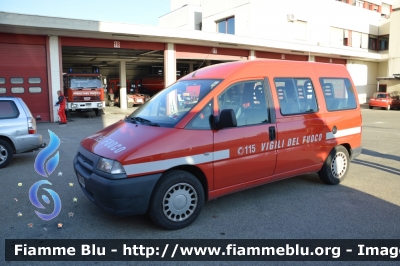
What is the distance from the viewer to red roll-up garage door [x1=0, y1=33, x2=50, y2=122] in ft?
51.9

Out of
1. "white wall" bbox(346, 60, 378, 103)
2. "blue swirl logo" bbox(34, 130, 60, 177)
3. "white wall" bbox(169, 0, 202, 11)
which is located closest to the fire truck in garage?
"blue swirl logo" bbox(34, 130, 60, 177)

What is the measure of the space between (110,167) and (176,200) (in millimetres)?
905

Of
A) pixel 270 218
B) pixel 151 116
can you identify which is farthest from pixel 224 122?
pixel 270 218

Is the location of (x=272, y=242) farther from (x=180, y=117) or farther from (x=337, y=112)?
(x=337, y=112)

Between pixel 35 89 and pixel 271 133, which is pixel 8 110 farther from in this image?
pixel 35 89

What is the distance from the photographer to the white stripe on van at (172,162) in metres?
3.77

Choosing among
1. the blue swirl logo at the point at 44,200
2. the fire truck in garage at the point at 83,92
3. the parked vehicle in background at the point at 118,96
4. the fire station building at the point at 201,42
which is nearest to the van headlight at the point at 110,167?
the blue swirl logo at the point at 44,200

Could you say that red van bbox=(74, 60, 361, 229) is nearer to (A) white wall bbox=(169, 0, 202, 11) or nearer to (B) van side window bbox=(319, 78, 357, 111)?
(B) van side window bbox=(319, 78, 357, 111)

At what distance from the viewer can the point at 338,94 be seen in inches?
234

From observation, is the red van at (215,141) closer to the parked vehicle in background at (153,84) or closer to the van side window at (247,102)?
the van side window at (247,102)

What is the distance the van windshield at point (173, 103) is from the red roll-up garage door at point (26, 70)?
43.8 feet

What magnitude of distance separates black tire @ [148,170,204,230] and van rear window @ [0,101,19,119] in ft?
17.2

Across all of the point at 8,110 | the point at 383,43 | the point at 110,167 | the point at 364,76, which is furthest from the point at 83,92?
the point at 383,43

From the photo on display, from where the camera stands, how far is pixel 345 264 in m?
3.38
